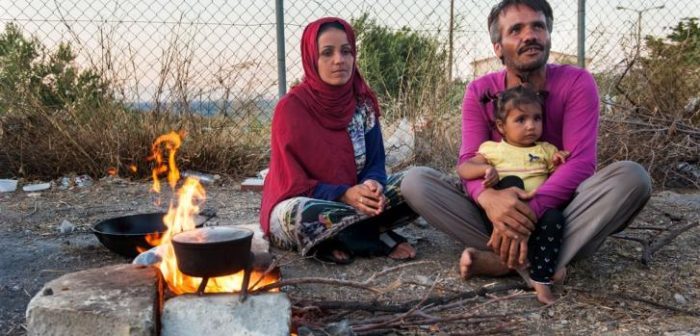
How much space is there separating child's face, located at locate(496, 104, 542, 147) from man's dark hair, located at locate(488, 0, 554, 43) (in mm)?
408

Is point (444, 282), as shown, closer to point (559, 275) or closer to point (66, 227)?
point (559, 275)

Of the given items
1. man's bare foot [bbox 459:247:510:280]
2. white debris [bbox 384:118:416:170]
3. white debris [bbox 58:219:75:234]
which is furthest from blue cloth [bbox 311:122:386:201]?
white debris [bbox 384:118:416:170]

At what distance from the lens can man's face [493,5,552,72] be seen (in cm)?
288

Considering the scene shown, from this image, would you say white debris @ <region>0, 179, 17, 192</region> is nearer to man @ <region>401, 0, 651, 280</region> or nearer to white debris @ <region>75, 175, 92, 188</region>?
white debris @ <region>75, 175, 92, 188</region>

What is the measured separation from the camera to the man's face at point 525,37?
2.88m

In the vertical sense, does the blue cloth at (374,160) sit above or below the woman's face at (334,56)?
below

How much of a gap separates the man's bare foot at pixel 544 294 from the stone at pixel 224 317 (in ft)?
3.85

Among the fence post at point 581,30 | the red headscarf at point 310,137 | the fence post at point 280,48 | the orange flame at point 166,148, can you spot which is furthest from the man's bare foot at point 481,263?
the fence post at point 581,30

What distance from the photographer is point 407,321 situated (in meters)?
2.34

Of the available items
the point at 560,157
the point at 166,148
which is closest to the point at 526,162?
the point at 560,157

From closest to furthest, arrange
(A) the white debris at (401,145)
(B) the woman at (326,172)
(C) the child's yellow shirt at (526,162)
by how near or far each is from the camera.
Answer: (C) the child's yellow shirt at (526,162), (B) the woman at (326,172), (A) the white debris at (401,145)

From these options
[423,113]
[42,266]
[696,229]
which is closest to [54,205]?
[42,266]

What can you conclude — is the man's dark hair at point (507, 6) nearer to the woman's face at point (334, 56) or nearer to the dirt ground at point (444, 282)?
the woman's face at point (334, 56)

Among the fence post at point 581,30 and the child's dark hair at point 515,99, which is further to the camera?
the fence post at point 581,30
